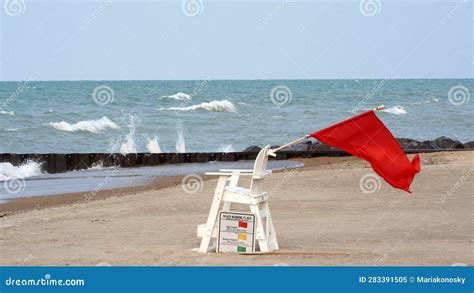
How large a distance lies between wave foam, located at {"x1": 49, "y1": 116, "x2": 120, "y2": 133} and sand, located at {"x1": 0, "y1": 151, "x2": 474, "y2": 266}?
2644cm

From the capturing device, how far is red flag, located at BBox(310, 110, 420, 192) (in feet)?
34.7

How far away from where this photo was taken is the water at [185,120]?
40.5m

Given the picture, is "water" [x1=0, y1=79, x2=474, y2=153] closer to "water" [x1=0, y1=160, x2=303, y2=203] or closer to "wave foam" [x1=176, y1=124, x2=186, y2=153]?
"wave foam" [x1=176, y1=124, x2=186, y2=153]

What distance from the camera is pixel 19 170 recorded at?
1053 inches

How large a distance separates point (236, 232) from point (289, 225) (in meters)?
2.52

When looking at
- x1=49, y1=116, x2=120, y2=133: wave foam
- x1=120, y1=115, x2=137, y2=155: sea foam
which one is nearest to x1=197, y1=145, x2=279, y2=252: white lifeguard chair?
x1=120, y1=115, x2=137, y2=155: sea foam

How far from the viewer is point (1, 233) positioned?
43.2 ft

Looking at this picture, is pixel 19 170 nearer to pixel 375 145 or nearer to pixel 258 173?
pixel 258 173

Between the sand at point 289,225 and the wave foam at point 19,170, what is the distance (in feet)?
23.1

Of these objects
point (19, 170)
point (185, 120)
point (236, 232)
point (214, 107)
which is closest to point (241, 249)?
point (236, 232)
